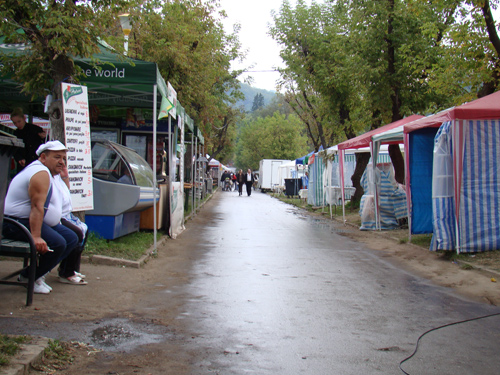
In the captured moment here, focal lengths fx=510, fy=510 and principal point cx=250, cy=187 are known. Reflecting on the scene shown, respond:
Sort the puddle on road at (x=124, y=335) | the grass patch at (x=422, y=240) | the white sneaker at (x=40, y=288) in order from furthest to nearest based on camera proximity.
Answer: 1. the grass patch at (x=422, y=240)
2. the white sneaker at (x=40, y=288)
3. the puddle on road at (x=124, y=335)

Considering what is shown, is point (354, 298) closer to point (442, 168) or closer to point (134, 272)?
point (134, 272)

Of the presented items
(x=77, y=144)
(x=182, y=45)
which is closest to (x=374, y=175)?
(x=182, y=45)

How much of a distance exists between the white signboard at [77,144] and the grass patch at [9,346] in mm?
3111

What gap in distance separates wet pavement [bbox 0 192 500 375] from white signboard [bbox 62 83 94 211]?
1584 mm

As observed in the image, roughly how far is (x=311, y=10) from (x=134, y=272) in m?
23.3

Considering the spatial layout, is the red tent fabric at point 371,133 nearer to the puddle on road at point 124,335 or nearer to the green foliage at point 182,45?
the green foliage at point 182,45

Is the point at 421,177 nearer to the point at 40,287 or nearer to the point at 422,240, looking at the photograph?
the point at 422,240

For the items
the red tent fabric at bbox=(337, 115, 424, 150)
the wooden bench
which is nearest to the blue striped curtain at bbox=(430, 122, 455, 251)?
the red tent fabric at bbox=(337, 115, 424, 150)

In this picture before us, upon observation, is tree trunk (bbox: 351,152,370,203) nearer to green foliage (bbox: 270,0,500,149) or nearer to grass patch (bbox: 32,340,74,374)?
green foliage (bbox: 270,0,500,149)

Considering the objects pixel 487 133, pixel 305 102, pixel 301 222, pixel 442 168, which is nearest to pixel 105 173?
pixel 442 168

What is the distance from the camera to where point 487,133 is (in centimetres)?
893

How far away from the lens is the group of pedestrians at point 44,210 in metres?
4.98

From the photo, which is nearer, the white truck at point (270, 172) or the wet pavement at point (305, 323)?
the wet pavement at point (305, 323)

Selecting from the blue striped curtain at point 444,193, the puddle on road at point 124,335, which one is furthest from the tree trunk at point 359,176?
the puddle on road at point 124,335
